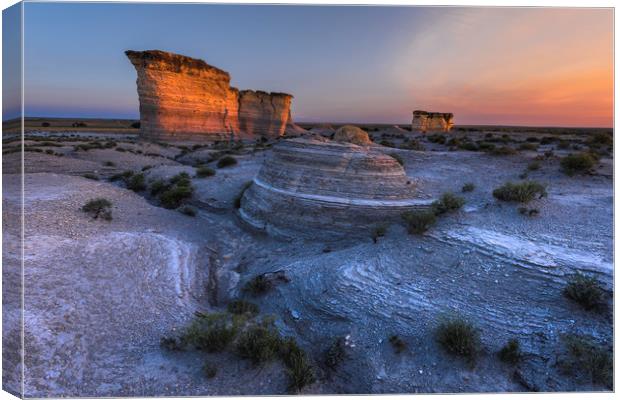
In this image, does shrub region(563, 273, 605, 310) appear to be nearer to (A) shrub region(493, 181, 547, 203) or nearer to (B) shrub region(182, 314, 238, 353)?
(A) shrub region(493, 181, 547, 203)

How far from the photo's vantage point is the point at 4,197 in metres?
3.66

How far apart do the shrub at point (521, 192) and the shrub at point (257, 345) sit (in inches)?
262

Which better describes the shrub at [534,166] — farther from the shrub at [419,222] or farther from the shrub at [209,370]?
the shrub at [209,370]

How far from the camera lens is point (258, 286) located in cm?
615

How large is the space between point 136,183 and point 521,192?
14096 mm

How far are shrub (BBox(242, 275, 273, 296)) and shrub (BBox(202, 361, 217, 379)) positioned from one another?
2.27 meters

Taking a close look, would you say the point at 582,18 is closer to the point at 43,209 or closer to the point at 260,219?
the point at 260,219

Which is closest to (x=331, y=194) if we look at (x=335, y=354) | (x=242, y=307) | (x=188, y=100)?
(x=242, y=307)

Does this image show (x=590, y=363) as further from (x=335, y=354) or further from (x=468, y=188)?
(x=468, y=188)

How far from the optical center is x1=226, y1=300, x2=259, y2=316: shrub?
5.45 metres

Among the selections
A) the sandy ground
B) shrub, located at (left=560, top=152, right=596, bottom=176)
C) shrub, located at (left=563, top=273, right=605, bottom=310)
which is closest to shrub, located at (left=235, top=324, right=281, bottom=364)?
the sandy ground

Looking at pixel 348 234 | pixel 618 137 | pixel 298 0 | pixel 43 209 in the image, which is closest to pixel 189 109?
pixel 43 209

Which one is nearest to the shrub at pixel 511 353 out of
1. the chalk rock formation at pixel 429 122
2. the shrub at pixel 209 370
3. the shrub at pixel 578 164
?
the shrub at pixel 209 370

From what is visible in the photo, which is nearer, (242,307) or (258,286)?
(242,307)
